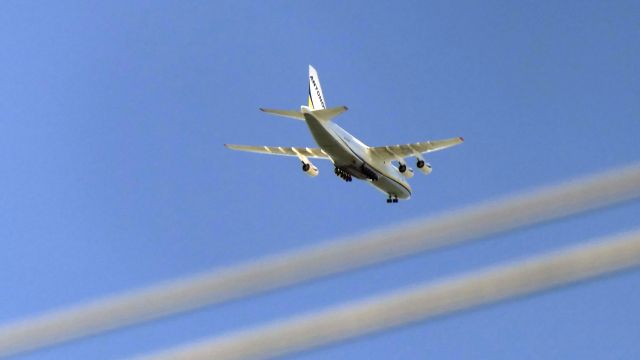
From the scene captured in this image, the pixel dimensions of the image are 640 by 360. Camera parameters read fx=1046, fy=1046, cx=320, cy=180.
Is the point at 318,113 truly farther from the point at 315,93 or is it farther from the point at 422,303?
the point at 422,303

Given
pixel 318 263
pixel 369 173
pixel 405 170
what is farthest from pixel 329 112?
pixel 318 263

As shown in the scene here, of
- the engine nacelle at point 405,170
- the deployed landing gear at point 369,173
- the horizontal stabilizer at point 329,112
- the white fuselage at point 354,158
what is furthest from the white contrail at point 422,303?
the engine nacelle at point 405,170

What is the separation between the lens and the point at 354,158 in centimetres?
6303

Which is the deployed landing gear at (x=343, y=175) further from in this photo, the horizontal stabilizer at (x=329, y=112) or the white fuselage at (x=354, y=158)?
the horizontal stabilizer at (x=329, y=112)

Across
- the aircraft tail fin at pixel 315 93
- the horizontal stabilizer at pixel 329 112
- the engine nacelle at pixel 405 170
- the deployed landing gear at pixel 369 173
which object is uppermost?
the aircraft tail fin at pixel 315 93

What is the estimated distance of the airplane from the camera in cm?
5897

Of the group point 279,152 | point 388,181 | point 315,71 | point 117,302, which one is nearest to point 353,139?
point 388,181

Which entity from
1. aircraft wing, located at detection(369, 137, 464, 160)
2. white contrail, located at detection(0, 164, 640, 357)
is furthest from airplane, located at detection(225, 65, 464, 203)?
white contrail, located at detection(0, 164, 640, 357)

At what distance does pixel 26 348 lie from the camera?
365 cm

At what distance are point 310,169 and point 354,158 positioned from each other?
5.20 metres

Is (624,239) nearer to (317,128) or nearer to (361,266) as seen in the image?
(361,266)

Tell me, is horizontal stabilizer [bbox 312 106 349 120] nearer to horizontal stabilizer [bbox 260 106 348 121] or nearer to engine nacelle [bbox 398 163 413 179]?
horizontal stabilizer [bbox 260 106 348 121]

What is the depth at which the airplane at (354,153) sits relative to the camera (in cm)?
5897

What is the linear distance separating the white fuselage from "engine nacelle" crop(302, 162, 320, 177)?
267cm
